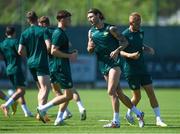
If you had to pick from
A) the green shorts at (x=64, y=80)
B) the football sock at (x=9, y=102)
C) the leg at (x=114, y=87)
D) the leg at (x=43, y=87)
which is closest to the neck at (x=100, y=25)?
the leg at (x=114, y=87)

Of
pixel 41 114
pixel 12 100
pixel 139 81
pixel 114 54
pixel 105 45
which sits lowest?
pixel 12 100

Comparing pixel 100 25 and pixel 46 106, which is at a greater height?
pixel 100 25

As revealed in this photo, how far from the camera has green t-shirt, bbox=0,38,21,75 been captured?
20.4 m

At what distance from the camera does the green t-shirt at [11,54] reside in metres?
20.4

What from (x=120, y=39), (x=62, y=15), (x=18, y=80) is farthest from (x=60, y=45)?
(x=18, y=80)

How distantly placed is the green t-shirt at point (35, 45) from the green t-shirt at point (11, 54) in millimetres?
2118

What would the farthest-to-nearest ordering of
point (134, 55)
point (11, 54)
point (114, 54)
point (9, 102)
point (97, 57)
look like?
point (11, 54) < point (9, 102) < point (97, 57) < point (134, 55) < point (114, 54)

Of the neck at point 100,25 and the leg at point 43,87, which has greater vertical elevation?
the neck at point 100,25

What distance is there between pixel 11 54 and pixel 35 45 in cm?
237

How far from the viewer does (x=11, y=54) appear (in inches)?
806

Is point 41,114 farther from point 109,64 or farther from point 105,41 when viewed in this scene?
point 105,41

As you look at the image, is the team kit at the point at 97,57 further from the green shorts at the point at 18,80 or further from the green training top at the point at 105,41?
the green shorts at the point at 18,80

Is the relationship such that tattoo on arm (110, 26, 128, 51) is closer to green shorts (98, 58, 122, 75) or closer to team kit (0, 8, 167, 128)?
team kit (0, 8, 167, 128)

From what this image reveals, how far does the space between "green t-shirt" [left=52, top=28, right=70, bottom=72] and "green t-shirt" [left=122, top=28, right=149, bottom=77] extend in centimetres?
128
